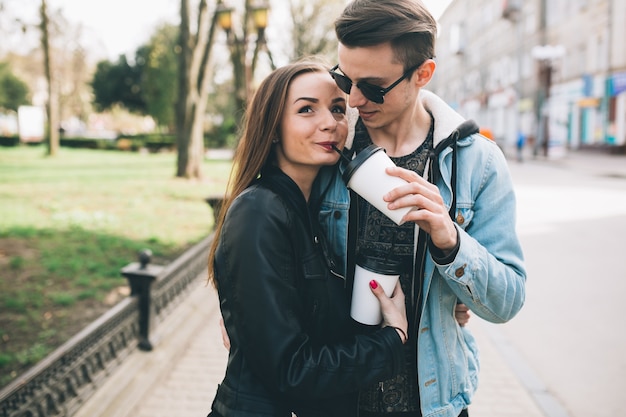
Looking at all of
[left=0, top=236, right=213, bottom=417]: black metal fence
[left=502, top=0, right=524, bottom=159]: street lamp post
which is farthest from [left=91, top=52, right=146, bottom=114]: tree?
[left=0, top=236, right=213, bottom=417]: black metal fence

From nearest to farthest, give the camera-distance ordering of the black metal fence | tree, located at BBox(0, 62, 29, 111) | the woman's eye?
the woman's eye < the black metal fence < tree, located at BBox(0, 62, 29, 111)

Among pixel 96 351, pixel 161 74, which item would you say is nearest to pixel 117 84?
pixel 161 74

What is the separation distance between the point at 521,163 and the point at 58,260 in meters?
24.1

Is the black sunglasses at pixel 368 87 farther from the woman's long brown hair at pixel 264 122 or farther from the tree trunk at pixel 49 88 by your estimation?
the tree trunk at pixel 49 88

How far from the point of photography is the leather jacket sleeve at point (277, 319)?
1363 millimetres

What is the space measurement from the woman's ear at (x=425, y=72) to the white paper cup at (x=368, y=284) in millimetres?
648

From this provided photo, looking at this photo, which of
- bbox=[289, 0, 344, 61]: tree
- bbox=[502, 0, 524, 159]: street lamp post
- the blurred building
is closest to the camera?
the blurred building

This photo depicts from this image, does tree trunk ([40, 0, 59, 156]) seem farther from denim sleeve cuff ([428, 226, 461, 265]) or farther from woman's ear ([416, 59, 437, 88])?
denim sleeve cuff ([428, 226, 461, 265])

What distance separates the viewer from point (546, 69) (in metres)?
27.7

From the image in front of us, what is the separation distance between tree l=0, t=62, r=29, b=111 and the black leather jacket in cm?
5128

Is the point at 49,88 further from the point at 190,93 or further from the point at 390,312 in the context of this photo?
the point at 390,312

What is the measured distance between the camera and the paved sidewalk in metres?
3.78

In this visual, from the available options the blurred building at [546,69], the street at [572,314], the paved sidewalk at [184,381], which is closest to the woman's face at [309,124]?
the paved sidewalk at [184,381]

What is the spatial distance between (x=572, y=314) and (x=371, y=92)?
16.4 feet
